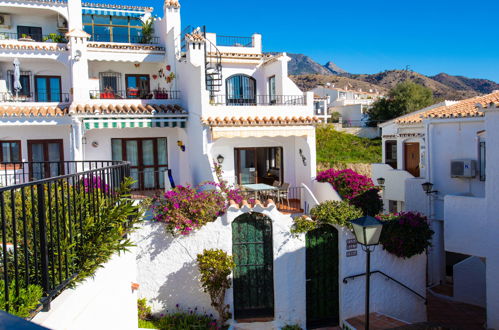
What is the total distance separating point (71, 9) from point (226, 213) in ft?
59.0

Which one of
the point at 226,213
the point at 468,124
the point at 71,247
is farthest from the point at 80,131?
the point at 468,124

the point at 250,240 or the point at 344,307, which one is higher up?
the point at 250,240

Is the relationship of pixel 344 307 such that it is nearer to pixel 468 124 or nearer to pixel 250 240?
pixel 250 240

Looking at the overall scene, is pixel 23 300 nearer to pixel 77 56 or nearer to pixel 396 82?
pixel 77 56

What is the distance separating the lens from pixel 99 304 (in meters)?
7.04

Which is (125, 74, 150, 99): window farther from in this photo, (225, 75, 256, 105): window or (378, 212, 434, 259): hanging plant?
(378, 212, 434, 259): hanging plant

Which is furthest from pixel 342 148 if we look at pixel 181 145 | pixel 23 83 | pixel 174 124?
pixel 23 83

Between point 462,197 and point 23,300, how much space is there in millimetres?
18598

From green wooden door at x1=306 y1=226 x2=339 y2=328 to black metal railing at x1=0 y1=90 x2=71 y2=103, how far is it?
17.3 m

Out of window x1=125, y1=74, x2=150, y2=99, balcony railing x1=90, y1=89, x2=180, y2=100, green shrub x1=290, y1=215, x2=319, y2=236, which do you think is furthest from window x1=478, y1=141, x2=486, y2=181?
window x1=125, y1=74, x2=150, y2=99

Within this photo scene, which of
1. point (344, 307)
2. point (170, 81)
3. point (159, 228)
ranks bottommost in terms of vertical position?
point (344, 307)

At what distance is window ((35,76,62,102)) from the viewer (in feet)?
87.4

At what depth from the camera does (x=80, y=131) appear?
73.3ft

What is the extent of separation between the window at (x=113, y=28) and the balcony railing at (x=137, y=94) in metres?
4.73
